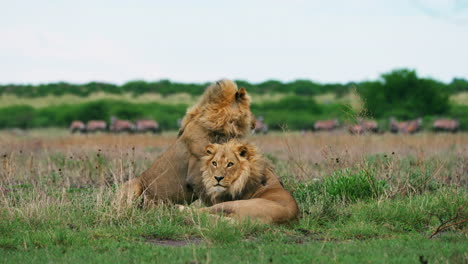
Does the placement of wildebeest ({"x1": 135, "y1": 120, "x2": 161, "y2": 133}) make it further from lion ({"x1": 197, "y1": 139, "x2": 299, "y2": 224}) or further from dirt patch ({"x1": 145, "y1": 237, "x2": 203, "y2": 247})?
dirt patch ({"x1": 145, "y1": 237, "x2": 203, "y2": 247})

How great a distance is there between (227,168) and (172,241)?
1040 millimetres

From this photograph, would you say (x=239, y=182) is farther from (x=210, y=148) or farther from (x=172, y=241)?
(x=172, y=241)

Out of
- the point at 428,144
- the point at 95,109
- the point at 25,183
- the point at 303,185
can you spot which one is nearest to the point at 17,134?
the point at 95,109

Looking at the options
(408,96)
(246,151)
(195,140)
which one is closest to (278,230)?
(246,151)

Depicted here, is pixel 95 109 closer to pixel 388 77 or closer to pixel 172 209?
pixel 388 77

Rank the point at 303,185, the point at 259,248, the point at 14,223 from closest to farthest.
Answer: the point at 259,248
the point at 14,223
the point at 303,185

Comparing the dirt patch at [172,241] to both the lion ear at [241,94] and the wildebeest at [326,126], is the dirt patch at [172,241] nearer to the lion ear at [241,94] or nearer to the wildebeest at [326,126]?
the lion ear at [241,94]

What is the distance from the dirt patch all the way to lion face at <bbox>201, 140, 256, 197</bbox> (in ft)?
2.71

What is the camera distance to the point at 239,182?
6.68 m

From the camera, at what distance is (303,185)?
8.51 metres

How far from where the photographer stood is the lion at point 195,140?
7.20 m

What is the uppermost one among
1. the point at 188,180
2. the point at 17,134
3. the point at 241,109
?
the point at 241,109

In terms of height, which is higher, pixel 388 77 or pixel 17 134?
pixel 388 77

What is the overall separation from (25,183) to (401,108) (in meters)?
32.6
